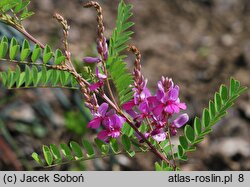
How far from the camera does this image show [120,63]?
1147 mm

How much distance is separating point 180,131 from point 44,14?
1.54 metres

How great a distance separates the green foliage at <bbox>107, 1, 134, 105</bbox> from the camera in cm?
115

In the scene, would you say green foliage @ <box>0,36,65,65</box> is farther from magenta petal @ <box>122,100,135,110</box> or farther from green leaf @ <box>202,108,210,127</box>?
green leaf @ <box>202,108,210,127</box>

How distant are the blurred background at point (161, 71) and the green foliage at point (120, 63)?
4.12 feet

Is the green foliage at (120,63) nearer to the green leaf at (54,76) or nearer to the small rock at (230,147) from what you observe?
the green leaf at (54,76)

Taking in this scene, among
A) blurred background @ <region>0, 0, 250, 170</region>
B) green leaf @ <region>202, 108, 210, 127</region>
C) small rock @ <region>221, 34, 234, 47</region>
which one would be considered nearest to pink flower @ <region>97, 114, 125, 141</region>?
green leaf @ <region>202, 108, 210, 127</region>

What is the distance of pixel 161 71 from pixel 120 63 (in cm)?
255

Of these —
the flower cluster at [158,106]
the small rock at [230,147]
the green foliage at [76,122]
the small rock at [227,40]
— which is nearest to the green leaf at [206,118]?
the flower cluster at [158,106]

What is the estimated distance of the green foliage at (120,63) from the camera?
3.78 ft

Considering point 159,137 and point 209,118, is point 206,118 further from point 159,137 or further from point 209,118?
point 159,137

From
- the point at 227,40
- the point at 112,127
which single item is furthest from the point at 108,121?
the point at 227,40

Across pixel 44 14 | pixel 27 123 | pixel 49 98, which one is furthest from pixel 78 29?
pixel 27 123

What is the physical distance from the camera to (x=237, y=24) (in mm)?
4105

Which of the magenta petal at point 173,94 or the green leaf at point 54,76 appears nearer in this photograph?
the magenta petal at point 173,94
